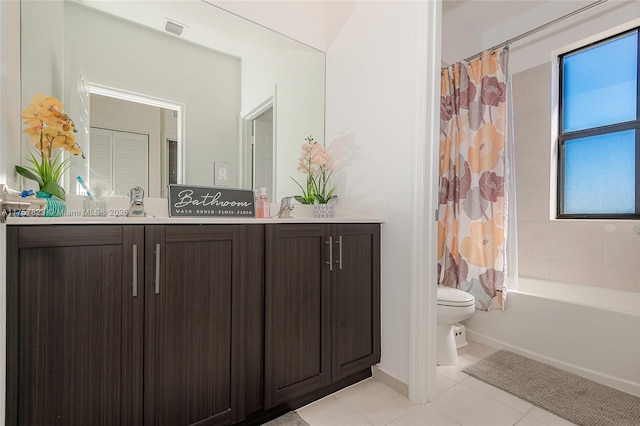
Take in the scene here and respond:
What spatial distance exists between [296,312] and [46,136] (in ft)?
4.07

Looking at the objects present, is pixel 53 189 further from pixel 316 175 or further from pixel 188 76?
pixel 316 175

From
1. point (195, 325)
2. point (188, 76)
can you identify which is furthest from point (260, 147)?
point (195, 325)

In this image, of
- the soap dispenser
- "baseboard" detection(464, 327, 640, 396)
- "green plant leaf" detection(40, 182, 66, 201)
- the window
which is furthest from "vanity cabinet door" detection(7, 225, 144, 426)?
the window

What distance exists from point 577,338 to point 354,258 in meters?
1.49

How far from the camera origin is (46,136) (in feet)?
3.93

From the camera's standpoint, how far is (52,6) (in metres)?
1.40

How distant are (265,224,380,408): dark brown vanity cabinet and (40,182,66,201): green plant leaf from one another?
0.83 metres

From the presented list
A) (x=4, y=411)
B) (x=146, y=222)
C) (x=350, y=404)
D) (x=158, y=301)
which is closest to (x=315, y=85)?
(x=146, y=222)

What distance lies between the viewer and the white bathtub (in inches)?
69.4

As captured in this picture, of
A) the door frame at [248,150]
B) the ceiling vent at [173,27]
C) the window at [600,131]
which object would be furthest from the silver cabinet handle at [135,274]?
the window at [600,131]

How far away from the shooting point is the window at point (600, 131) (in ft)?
7.48

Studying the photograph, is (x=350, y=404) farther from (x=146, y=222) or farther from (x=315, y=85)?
(x=315, y=85)

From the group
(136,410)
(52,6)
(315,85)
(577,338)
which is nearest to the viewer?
(136,410)

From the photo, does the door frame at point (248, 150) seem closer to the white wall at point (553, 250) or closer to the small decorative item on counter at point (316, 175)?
the small decorative item on counter at point (316, 175)
